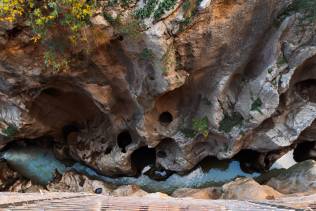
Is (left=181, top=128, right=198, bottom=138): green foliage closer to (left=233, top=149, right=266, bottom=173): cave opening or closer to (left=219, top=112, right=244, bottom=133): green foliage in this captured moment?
(left=219, top=112, right=244, bottom=133): green foliage

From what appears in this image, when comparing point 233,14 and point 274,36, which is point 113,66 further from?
point 274,36

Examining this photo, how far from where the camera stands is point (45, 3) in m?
6.91

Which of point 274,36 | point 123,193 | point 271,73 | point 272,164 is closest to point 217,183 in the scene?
point 272,164

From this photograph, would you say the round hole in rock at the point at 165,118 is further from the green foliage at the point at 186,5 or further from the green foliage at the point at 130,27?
the green foliage at the point at 186,5

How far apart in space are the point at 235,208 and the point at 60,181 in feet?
26.6

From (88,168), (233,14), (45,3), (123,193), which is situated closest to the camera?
(45,3)

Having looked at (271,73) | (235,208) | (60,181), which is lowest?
(235,208)

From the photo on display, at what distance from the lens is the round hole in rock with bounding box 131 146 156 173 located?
10.9 meters

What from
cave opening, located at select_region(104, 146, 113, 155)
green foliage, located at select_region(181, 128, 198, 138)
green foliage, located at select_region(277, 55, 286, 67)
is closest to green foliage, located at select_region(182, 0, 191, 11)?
green foliage, located at select_region(277, 55, 286, 67)

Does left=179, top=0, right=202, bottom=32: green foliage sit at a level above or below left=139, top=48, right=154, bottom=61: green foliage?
above

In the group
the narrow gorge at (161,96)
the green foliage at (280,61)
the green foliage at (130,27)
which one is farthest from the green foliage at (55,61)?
the green foliage at (280,61)

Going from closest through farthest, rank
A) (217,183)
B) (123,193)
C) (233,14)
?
(233,14) < (123,193) < (217,183)

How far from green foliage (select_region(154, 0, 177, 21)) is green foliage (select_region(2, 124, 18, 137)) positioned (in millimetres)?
5160

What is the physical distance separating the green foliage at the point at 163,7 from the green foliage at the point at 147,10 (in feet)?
0.39
